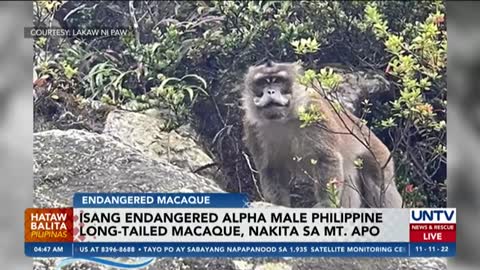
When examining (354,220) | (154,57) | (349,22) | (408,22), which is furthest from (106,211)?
(408,22)

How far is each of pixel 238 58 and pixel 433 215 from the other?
1.15 m

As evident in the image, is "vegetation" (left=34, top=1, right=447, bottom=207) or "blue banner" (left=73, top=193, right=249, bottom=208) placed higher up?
"vegetation" (left=34, top=1, right=447, bottom=207)

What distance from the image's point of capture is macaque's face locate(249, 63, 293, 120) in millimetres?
3123

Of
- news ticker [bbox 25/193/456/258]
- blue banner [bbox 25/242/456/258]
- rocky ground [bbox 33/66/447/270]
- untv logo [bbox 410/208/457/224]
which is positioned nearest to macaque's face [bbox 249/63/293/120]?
rocky ground [bbox 33/66/447/270]

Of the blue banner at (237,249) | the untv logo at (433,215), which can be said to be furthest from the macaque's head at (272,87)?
the untv logo at (433,215)

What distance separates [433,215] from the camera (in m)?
3.13

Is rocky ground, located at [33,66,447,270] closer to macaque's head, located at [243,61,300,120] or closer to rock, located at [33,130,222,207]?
rock, located at [33,130,222,207]

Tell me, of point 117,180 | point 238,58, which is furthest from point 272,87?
point 117,180

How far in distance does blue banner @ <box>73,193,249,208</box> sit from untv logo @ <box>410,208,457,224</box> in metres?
0.78

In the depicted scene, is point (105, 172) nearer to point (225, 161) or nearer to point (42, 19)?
point (225, 161)

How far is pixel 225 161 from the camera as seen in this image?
313cm

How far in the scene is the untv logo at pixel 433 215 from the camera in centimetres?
312

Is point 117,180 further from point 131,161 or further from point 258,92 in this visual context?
point 258,92

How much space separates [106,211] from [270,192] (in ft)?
2.48
